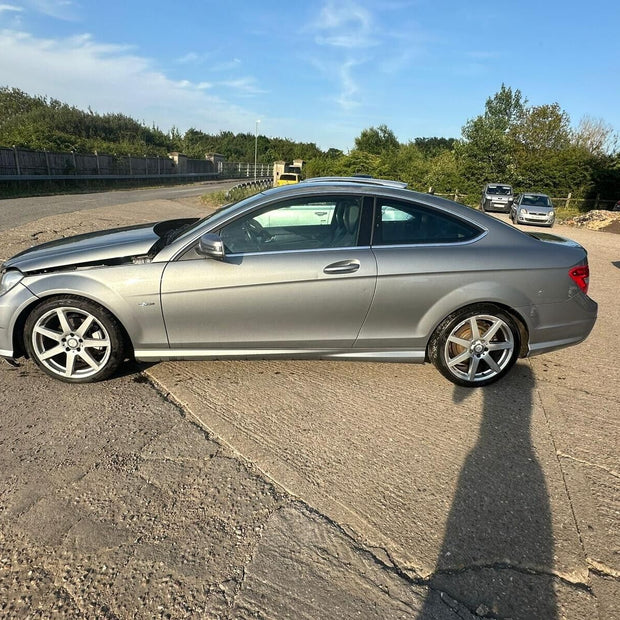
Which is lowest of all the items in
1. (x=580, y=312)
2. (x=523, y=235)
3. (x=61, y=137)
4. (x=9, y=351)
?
(x=9, y=351)

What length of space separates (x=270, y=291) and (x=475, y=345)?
5.49ft

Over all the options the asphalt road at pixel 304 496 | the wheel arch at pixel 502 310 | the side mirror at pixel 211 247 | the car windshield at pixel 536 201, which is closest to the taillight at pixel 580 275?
the wheel arch at pixel 502 310

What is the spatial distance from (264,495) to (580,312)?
2.91 m

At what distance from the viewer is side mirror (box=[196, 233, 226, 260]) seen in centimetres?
313

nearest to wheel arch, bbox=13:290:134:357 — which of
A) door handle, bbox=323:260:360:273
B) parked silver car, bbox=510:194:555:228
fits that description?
door handle, bbox=323:260:360:273

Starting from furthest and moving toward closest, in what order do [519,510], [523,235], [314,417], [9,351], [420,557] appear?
1. [523,235]
2. [9,351]
3. [314,417]
4. [519,510]
5. [420,557]

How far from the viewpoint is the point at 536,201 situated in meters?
21.1

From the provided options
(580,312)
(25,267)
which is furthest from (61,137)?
(580,312)

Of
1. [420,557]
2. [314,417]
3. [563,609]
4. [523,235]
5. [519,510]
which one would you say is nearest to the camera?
[563,609]

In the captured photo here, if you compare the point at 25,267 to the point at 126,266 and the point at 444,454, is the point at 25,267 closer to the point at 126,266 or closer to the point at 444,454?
the point at 126,266

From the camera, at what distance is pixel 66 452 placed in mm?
2650

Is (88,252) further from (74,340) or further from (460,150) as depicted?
(460,150)

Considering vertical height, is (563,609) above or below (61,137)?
below

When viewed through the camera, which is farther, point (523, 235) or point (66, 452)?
point (523, 235)
